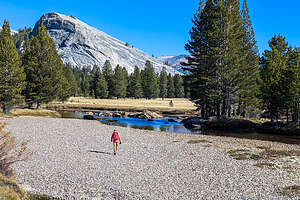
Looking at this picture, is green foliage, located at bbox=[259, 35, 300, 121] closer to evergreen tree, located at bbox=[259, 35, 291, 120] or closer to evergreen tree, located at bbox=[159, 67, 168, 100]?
evergreen tree, located at bbox=[259, 35, 291, 120]

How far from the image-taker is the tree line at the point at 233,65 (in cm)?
4203

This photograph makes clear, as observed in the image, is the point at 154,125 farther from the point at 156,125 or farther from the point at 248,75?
the point at 248,75

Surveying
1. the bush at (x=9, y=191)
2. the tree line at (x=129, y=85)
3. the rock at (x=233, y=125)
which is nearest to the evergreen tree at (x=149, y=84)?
the tree line at (x=129, y=85)

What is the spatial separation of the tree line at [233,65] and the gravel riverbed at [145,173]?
1996cm

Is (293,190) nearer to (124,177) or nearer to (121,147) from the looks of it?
(124,177)

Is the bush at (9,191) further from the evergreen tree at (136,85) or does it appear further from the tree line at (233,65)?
the evergreen tree at (136,85)

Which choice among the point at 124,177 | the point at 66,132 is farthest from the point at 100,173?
the point at 66,132

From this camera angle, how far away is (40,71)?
53844 millimetres

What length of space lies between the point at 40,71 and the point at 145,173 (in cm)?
4428

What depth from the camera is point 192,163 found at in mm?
19125

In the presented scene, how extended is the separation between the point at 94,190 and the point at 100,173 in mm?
2815

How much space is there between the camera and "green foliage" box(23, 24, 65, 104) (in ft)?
177

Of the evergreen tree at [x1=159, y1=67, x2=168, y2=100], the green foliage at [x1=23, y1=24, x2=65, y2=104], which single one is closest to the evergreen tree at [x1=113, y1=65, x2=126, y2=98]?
the evergreen tree at [x1=159, y1=67, x2=168, y2=100]

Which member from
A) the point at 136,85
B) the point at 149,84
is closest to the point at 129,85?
the point at 136,85
